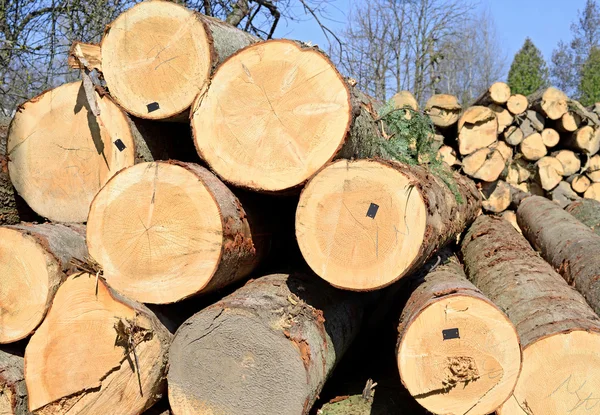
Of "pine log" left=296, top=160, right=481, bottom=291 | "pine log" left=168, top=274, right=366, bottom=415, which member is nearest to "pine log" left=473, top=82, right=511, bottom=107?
"pine log" left=296, top=160, right=481, bottom=291

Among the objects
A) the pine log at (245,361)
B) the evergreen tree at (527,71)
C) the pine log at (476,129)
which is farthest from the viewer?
the evergreen tree at (527,71)

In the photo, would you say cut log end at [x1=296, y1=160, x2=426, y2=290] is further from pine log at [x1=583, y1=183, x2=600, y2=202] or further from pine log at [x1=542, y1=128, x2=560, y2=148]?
pine log at [x1=583, y1=183, x2=600, y2=202]

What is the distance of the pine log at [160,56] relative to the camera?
10.3 ft

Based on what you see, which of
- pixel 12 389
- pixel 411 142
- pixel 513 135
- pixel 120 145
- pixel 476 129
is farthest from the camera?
pixel 513 135

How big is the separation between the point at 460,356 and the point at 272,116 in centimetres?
149

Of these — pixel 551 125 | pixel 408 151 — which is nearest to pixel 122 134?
pixel 408 151

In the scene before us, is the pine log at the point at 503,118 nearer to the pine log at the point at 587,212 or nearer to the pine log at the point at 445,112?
the pine log at the point at 445,112

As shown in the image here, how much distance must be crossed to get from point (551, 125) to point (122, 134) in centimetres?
677

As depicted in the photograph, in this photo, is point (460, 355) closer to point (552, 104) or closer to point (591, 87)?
point (552, 104)

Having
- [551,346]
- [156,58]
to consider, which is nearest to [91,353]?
[156,58]

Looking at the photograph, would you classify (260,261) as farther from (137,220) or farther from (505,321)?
(505,321)

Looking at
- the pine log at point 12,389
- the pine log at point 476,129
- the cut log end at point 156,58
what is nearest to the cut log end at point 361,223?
the cut log end at point 156,58

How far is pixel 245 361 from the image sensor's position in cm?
269

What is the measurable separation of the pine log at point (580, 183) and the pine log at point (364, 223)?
244 inches
